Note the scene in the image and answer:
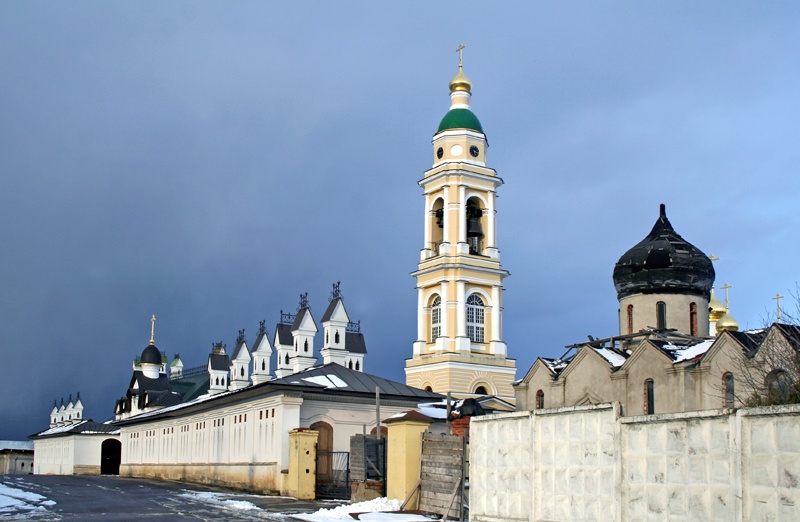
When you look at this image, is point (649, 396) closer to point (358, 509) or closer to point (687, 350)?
point (687, 350)

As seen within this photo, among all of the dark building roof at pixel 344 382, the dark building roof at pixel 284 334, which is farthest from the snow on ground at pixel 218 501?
the dark building roof at pixel 284 334

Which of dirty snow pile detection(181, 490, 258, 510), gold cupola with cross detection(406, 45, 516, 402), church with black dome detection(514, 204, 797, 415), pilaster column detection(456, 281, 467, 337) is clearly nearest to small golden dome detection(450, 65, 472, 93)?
gold cupola with cross detection(406, 45, 516, 402)

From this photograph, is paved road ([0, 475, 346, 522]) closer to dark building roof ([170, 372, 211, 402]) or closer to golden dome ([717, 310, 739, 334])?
golden dome ([717, 310, 739, 334])

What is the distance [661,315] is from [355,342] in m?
42.4

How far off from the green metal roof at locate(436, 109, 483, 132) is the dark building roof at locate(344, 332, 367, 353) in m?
23.3

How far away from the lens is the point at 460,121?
5897 cm

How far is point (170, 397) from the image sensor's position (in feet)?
280

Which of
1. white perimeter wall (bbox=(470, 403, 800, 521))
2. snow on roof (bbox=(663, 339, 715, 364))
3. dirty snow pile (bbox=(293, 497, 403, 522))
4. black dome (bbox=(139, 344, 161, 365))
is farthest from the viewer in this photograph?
black dome (bbox=(139, 344, 161, 365))

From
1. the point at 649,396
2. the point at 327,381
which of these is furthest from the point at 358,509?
the point at 649,396

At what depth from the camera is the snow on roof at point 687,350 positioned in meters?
31.6

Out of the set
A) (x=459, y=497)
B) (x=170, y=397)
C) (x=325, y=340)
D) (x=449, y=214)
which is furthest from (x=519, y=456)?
(x=170, y=397)

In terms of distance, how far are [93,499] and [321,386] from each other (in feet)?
29.1

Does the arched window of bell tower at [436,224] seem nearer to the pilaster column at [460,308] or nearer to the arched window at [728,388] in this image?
the pilaster column at [460,308]

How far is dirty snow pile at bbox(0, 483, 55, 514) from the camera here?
77.4 ft
